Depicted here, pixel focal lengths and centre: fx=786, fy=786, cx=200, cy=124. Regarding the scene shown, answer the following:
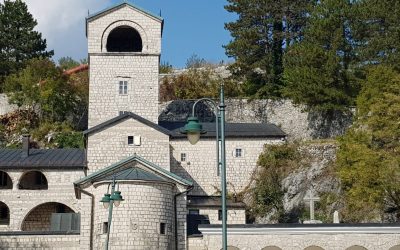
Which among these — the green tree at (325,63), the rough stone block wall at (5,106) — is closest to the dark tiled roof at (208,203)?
the green tree at (325,63)

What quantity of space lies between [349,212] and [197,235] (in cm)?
837

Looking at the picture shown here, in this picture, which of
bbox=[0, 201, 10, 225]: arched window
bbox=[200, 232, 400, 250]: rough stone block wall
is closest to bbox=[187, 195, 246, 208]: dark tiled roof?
bbox=[200, 232, 400, 250]: rough stone block wall

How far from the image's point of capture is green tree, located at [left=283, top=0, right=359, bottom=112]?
4647 centimetres

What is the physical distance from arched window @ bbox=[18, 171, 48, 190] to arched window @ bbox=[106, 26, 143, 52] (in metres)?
7.84

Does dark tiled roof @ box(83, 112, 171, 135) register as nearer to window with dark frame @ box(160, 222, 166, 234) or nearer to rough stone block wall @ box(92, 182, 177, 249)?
rough stone block wall @ box(92, 182, 177, 249)

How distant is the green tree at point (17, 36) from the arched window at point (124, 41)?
17153mm

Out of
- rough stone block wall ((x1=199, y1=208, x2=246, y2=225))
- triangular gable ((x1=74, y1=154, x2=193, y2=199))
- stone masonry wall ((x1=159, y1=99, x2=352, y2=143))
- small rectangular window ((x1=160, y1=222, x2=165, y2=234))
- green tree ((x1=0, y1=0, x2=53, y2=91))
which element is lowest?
small rectangular window ((x1=160, y1=222, x2=165, y2=234))

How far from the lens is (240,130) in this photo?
145 ft

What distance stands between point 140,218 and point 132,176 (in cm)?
177

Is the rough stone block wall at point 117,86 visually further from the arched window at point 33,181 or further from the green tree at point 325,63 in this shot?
the green tree at point 325,63

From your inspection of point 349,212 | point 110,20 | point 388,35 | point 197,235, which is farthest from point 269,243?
point 388,35

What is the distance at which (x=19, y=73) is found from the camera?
56.1 m

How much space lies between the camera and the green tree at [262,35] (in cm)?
5212

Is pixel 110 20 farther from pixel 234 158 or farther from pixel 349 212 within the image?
pixel 349 212
